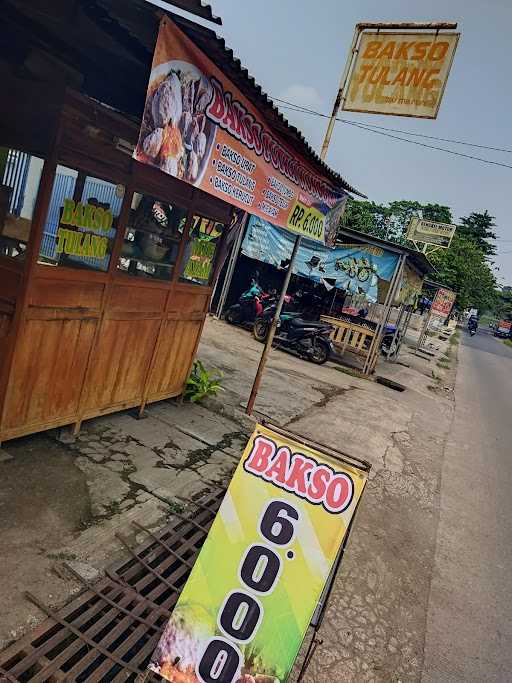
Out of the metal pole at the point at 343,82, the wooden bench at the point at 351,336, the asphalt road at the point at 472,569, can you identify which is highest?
the metal pole at the point at 343,82

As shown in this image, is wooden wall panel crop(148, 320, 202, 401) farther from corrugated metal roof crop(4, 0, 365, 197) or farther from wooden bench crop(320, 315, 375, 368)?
wooden bench crop(320, 315, 375, 368)

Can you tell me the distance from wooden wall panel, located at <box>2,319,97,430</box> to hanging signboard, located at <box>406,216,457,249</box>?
25386mm

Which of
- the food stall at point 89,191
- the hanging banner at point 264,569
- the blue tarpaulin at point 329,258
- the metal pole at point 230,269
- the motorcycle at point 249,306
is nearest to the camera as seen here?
the hanging banner at point 264,569

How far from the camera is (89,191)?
3.94 m

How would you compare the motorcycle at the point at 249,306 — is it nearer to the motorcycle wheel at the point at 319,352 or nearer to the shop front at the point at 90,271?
the motorcycle wheel at the point at 319,352

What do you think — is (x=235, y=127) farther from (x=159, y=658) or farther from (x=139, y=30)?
(x=159, y=658)

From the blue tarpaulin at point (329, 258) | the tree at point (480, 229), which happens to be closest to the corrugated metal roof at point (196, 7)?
the blue tarpaulin at point (329, 258)

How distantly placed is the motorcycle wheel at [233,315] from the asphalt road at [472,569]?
7004 millimetres

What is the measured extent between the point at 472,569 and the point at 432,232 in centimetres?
2483

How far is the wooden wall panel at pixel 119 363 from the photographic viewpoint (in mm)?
4598

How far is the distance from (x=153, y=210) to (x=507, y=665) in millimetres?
5035

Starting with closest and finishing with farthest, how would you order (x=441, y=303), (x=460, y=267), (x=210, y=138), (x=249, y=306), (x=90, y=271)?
(x=210, y=138)
(x=90, y=271)
(x=249, y=306)
(x=441, y=303)
(x=460, y=267)

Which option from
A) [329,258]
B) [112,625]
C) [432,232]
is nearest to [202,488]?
[112,625]

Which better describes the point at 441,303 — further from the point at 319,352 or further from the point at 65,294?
the point at 65,294
